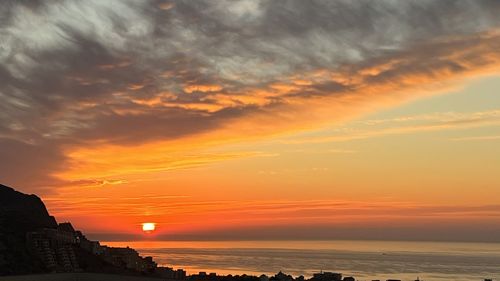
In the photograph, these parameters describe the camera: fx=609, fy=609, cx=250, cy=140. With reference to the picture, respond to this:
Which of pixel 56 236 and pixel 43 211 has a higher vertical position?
pixel 43 211

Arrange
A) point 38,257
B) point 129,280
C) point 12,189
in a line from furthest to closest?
1. point 12,189
2. point 38,257
3. point 129,280

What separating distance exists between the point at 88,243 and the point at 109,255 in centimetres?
468

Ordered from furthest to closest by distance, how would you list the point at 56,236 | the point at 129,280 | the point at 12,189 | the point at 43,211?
the point at 12,189, the point at 43,211, the point at 56,236, the point at 129,280

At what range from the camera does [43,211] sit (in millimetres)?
139375

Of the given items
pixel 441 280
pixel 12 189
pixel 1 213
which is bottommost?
pixel 441 280

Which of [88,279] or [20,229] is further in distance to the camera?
[20,229]

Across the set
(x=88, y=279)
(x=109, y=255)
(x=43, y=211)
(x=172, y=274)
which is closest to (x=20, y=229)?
(x=109, y=255)

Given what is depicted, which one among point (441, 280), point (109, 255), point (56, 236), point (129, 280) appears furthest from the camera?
point (441, 280)

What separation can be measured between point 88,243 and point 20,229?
431 inches

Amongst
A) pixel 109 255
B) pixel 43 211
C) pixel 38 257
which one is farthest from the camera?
pixel 43 211

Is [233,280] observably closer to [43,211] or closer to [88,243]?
[88,243]

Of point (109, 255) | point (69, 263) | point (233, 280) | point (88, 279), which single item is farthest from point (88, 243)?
→ point (88, 279)

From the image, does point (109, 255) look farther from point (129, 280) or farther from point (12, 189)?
point (12, 189)

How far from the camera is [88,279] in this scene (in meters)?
52.2
